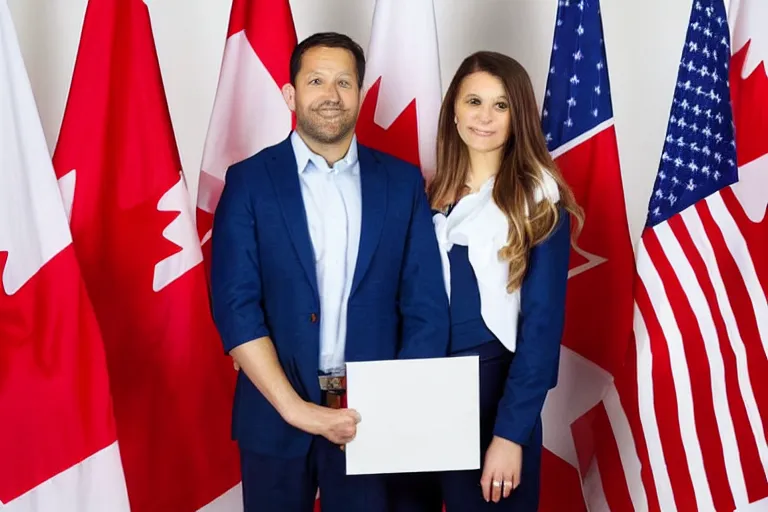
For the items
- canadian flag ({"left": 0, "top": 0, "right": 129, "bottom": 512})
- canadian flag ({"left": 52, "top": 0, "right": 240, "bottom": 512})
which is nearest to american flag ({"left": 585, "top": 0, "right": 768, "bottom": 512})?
canadian flag ({"left": 52, "top": 0, "right": 240, "bottom": 512})

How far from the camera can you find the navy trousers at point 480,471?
185 centimetres

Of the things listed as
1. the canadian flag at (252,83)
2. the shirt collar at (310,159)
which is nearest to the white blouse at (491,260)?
the shirt collar at (310,159)

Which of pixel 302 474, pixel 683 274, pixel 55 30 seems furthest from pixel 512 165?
pixel 55 30

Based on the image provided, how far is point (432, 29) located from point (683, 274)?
93 cm

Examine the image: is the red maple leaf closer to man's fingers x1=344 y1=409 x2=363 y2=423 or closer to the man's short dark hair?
the man's short dark hair

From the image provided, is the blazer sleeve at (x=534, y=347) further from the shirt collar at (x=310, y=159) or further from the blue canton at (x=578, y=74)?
the blue canton at (x=578, y=74)

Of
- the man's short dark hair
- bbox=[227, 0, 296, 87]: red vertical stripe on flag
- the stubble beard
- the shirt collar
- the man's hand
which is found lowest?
the man's hand

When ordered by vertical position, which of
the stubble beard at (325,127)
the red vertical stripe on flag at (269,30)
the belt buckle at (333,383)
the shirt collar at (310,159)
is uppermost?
the red vertical stripe on flag at (269,30)

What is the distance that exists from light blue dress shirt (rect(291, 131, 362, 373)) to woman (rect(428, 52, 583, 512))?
0.20m

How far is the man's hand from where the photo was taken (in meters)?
1.69

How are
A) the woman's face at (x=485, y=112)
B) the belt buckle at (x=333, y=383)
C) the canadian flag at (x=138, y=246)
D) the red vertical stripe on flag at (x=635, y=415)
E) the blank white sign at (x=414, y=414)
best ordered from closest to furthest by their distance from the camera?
1. the blank white sign at (x=414, y=414)
2. the belt buckle at (x=333, y=383)
3. the woman's face at (x=485, y=112)
4. the canadian flag at (x=138, y=246)
5. the red vertical stripe on flag at (x=635, y=415)

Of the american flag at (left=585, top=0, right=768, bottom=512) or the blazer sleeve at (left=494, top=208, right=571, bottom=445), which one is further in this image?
the american flag at (left=585, top=0, right=768, bottom=512)

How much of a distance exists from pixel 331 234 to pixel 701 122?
1049 mm

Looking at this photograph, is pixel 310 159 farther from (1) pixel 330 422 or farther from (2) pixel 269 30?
(2) pixel 269 30
